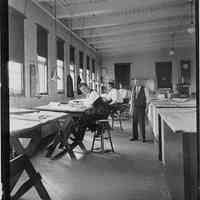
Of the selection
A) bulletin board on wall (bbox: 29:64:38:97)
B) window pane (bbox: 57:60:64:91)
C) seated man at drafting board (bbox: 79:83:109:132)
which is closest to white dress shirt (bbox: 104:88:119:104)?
seated man at drafting board (bbox: 79:83:109:132)

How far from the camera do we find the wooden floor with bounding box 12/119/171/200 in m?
2.19

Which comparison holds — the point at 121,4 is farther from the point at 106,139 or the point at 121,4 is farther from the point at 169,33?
the point at 106,139

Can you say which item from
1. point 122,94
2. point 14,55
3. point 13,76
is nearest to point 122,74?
point 122,94

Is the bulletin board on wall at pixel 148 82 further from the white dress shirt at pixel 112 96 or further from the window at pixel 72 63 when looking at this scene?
the window at pixel 72 63

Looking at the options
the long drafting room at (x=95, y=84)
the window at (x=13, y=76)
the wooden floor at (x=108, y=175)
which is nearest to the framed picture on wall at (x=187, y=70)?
the window at (x=13, y=76)

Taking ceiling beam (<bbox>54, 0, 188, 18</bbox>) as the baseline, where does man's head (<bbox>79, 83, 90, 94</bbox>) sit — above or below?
below

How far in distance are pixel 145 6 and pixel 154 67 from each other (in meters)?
1.10

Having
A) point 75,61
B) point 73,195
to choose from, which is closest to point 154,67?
point 75,61

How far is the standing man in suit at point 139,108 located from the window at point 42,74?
1.48 metres

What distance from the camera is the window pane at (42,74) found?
315 cm

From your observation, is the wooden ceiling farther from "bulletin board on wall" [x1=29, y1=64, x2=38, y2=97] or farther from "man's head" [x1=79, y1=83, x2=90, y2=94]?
"bulletin board on wall" [x1=29, y1=64, x2=38, y2=97]

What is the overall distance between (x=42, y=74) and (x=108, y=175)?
1.58m

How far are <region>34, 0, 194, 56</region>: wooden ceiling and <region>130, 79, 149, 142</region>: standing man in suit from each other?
3.09ft

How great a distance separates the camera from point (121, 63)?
10.4 feet
